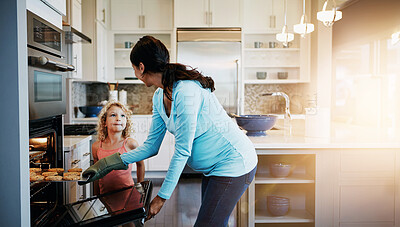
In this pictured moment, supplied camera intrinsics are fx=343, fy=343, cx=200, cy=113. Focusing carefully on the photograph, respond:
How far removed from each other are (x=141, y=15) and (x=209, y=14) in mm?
1029

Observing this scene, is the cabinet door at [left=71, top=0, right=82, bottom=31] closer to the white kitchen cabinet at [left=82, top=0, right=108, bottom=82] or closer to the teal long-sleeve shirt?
the white kitchen cabinet at [left=82, top=0, right=108, bottom=82]

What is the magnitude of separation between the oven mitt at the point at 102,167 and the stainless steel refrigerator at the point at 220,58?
11.3 ft

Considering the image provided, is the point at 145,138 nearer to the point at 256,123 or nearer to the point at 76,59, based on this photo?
the point at 76,59

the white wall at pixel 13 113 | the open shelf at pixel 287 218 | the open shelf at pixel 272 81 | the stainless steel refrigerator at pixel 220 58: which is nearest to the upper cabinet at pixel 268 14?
the stainless steel refrigerator at pixel 220 58

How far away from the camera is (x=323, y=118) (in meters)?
2.62

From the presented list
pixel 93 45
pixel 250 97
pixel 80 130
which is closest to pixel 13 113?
pixel 80 130

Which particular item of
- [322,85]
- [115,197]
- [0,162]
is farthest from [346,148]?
[322,85]

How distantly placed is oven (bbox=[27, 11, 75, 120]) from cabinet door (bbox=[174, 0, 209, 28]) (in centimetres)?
345

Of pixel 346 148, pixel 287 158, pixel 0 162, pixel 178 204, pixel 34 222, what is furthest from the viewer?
pixel 178 204

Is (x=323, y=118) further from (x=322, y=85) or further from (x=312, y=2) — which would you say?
(x=312, y=2)

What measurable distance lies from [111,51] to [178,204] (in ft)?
8.70

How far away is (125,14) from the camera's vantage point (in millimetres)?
5164

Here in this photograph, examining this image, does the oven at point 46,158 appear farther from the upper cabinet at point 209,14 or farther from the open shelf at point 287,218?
the upper cabinet at point 209,14

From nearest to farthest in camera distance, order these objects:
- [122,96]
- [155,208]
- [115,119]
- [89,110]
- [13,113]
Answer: [13,113], [155,208], [115,119], [89,110], [122,96]
